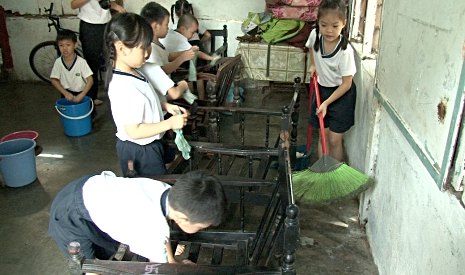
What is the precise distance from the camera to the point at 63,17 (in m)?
5.95

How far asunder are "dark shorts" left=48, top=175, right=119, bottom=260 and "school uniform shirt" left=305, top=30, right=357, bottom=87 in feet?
6.34

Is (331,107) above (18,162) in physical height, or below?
above

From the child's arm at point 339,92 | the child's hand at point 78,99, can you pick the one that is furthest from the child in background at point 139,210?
the child's hand at point 78,99

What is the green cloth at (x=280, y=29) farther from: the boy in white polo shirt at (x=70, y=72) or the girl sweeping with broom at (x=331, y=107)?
the boy in white polo shirt at (x=70, y=72)

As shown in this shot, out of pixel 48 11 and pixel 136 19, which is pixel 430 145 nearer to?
pixel 136 19

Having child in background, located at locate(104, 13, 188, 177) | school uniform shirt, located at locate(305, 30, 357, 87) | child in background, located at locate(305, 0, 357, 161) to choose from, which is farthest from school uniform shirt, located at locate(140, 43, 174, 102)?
school uniform shirt, located at locate(305, 30, 357, 87)

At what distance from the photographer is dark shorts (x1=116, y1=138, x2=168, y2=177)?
2277 mm

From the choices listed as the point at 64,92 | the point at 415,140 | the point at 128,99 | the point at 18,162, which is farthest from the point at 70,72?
the point at 415,140

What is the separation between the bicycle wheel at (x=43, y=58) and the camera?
582cm

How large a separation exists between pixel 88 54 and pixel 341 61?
3.12 m

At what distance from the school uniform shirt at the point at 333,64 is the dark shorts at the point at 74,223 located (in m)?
1.93

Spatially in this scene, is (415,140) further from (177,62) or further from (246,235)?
(177,62)

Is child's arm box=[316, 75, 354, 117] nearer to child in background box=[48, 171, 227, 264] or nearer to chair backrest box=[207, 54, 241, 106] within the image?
chair backrest box=[207, 54, 241, 106]

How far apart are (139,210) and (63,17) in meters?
5.37
